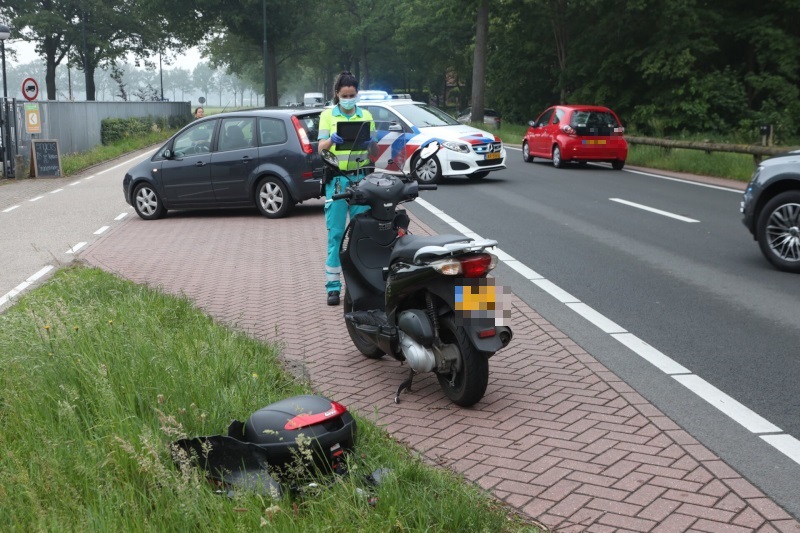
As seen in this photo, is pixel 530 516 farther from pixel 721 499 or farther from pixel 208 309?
pixel 208 309

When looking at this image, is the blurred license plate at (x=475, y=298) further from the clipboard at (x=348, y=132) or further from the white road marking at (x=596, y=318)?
the clipboard at (x=348, y=132)

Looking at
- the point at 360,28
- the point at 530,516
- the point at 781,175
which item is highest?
the point at 360,28

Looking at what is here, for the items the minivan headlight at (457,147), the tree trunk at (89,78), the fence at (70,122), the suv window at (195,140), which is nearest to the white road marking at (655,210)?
the minivan headlight at (457,147)

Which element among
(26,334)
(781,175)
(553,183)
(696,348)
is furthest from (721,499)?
(553,183)

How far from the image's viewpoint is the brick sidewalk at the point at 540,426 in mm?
4141

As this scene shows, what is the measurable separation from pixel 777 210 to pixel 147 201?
32.7 ft

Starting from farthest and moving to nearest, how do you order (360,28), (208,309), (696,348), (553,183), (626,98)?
(360,28), (626,98), (553,183), (208,309), (696,348)

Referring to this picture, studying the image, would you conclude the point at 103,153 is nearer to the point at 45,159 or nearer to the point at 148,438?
the point at 45,159

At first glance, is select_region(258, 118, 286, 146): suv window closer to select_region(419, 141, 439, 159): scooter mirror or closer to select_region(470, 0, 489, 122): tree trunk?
select_region(419, 141, 439, 159): scooter mirror

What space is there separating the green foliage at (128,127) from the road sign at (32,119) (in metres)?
12.0

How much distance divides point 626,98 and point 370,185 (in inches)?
1473

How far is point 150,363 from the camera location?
5.39 metres

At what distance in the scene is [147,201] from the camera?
15.7 meters

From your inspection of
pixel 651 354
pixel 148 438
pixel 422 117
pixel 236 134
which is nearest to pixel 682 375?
pixel 651 354
